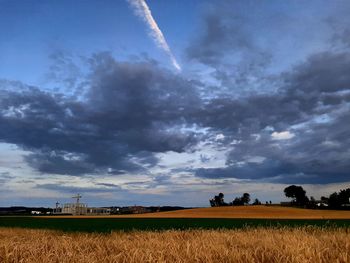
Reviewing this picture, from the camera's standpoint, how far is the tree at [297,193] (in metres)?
145

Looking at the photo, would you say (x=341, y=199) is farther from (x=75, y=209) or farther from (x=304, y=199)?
(x=75, y=209)

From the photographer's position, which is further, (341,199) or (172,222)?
(341,199)

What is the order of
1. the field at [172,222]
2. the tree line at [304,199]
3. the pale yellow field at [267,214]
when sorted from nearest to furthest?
1. the field at [172,222]
2. the pale yellow field at [267,214]
3. the tree line at [304,199]

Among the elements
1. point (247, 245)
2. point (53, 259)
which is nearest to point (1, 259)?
point (53, 259)

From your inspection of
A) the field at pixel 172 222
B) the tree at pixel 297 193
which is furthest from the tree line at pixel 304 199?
the field at pixel 172 222

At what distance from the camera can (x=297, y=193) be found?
146625mm

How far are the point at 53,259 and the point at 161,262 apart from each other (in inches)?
137

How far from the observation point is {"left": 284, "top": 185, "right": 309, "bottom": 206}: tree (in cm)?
14500

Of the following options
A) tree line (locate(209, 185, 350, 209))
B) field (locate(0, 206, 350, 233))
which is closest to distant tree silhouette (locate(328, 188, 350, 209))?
tree line (locate(209, 185, 350, 209))

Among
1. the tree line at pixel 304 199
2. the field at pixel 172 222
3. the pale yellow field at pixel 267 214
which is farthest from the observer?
the tree line at pixel 304 199

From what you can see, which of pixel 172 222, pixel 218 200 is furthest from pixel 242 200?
pixel 172 222

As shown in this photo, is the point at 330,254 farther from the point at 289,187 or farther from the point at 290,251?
the point at 289,187

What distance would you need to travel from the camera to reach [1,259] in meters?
11.4

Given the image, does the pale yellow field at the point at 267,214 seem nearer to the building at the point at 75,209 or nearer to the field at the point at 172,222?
the field at the point at 172,222
